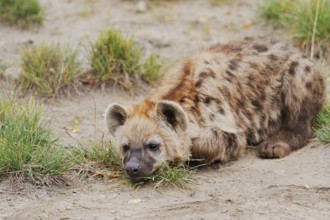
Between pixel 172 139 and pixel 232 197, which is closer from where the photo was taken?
pixel 232 197

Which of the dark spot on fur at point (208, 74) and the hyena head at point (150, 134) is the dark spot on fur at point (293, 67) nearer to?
the dark spot on fur at point (208, 74)

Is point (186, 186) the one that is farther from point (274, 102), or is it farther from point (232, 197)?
point (274, 102)

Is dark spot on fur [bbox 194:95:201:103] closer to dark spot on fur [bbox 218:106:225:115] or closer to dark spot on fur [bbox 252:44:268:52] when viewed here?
dark spot on fur [bbox 218:106:225:115]

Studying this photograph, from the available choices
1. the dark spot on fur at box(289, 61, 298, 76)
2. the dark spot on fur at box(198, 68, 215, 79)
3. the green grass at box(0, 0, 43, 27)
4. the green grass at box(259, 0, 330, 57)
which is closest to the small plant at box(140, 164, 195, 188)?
the dark spot on fur at box(198, 68, 215, 79)

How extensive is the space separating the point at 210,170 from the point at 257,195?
26.0 inches

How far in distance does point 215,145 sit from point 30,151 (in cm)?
134

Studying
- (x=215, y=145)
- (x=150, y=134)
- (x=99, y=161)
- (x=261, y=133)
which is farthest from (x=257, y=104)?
(x=99, y=161)

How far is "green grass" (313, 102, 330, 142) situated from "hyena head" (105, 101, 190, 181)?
1.11 metres

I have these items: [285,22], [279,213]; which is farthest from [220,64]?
[285,22]

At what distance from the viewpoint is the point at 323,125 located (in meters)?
5.96

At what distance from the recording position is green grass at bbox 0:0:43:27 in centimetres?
823

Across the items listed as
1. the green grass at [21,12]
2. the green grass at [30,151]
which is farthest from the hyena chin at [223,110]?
the green grass at [21,12]

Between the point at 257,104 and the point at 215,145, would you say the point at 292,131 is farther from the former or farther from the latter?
the point at 215,145

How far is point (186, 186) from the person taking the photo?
507 cm
